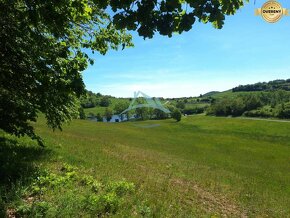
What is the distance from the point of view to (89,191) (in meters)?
10.2

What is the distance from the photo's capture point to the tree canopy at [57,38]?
20.6 feet

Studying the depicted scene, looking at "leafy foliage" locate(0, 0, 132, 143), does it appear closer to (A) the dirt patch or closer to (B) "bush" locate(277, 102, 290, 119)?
(A) the dirt patch

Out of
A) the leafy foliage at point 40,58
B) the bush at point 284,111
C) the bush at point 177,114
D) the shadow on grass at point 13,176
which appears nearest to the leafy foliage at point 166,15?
the leafy foliage at point 40,58

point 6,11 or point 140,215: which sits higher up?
point 6,11

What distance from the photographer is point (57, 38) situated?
39.3 ft

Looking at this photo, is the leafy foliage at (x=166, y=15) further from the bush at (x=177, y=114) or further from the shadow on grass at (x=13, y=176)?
the bush at (x=177, y=114)

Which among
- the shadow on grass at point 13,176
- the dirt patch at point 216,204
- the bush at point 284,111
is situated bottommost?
the bush at point 284,111

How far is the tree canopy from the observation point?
6273 millimetres

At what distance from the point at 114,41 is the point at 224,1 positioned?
8878 millimetres

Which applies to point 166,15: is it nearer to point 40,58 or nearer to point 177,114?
point 40,58

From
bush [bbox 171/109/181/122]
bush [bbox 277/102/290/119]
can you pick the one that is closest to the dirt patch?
bush [bbox 171/109/181/122]

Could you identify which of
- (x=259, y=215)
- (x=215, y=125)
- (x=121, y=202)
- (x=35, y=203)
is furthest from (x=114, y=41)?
(x=215, y=125)

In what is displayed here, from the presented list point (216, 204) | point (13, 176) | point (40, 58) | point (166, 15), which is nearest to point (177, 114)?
point (216, 204)

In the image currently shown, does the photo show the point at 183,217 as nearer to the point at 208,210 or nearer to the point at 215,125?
the point at 208,210
